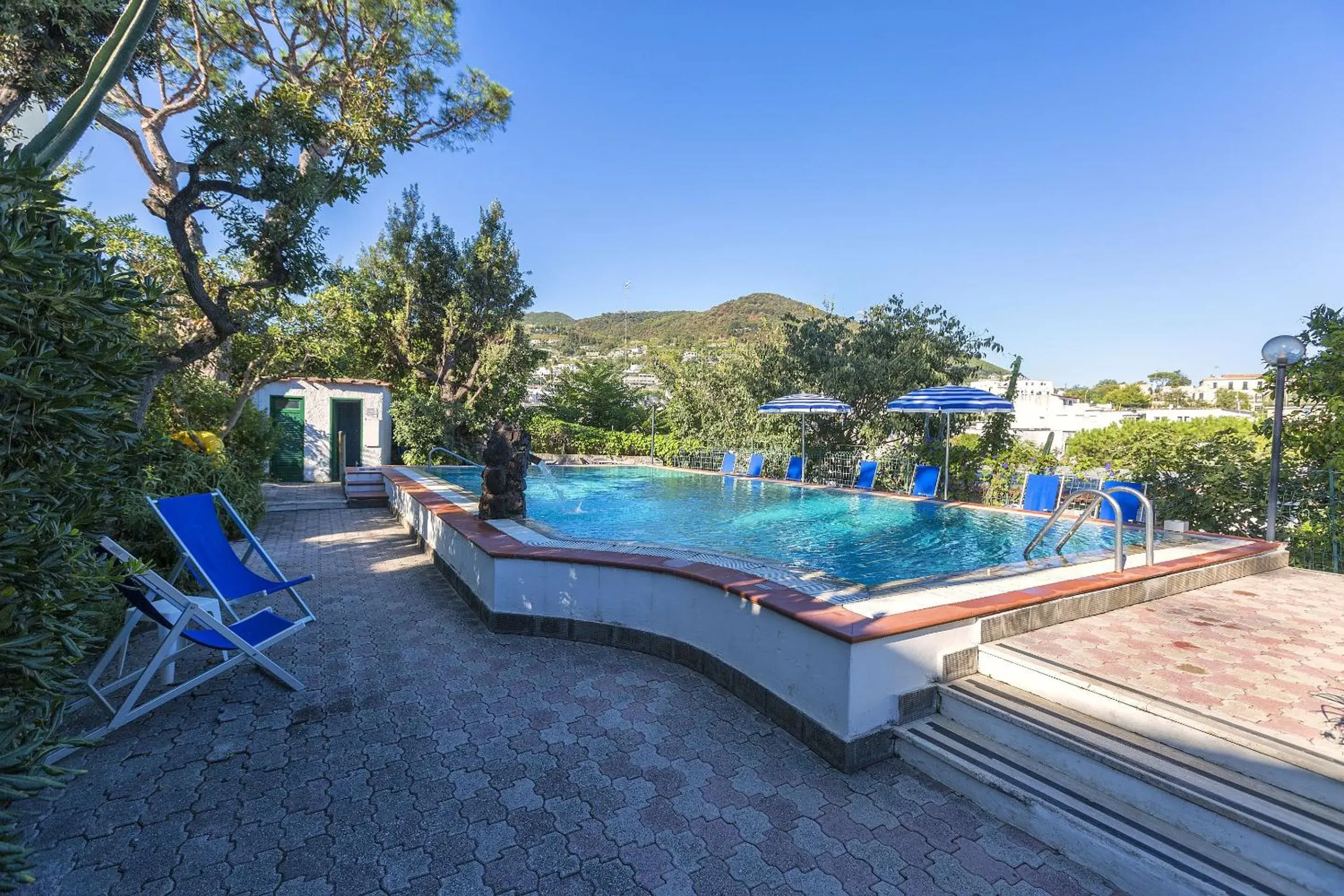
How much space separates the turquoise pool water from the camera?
6660mm

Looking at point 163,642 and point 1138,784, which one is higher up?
point 163,642

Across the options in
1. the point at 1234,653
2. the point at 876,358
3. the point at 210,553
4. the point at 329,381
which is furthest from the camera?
the point at 329,381

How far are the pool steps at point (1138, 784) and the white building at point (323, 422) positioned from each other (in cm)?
1603

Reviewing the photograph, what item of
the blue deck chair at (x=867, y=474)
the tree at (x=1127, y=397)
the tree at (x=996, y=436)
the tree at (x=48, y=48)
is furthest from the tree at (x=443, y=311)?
the tree at (x=1127, y=397)

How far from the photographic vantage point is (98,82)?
295cm

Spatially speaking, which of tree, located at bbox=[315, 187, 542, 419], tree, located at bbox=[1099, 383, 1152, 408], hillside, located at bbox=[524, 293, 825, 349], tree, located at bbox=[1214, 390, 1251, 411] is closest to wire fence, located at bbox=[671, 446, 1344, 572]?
tree, located at bbox=[315, 187, 542, 419]

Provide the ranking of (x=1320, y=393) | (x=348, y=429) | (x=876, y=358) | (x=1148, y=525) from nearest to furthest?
(x=1148, y=525) → (x=1320, y=393) → (x=876, y=358) → (x=348, y=429)

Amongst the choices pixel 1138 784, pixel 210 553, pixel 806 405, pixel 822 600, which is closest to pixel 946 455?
pixel 806 405

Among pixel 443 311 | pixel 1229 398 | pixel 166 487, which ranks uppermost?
pixel 1229 398

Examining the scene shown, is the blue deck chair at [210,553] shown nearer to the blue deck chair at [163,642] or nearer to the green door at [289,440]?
the blue deck chair at [163,642]

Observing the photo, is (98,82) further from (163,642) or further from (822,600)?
(822,600)

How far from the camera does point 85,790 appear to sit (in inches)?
112

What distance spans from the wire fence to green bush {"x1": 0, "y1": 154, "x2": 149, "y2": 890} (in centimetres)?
986

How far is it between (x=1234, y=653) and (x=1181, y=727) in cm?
162
